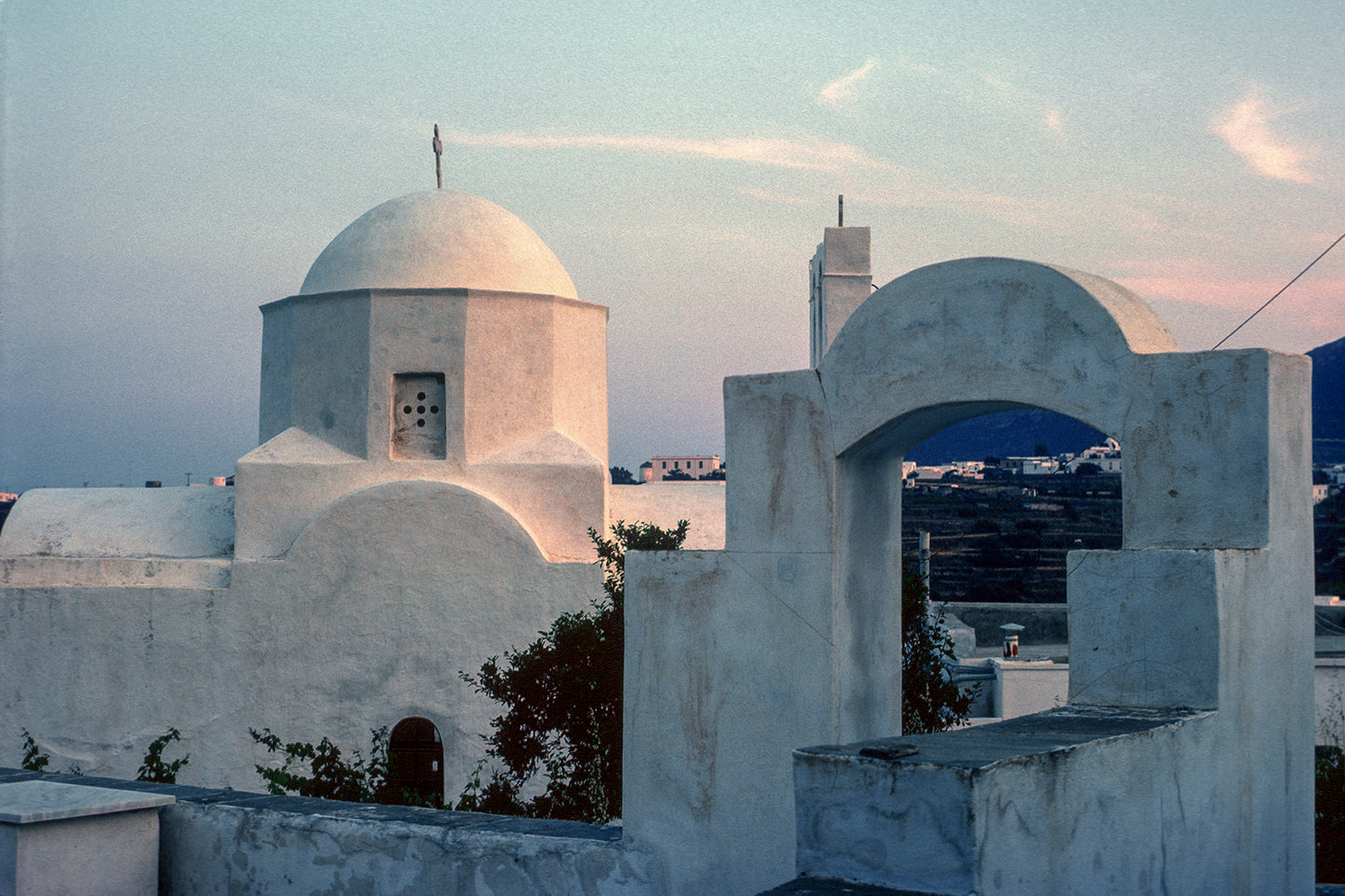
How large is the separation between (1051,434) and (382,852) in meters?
71.4

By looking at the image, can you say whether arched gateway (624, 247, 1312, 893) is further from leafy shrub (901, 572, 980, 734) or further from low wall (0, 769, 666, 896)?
leafy shrub (901, 572, 980, 734)

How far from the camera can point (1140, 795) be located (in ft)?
10.9

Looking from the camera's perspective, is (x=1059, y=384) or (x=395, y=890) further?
(x=395, y=890)

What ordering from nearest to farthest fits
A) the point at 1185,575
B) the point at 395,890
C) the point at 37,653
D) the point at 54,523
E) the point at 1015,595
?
the point at 1185,575, the point at 395,890, the point at 37,653, the point at 54,523, the point at 1015,595

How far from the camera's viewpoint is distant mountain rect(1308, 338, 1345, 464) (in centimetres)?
6456

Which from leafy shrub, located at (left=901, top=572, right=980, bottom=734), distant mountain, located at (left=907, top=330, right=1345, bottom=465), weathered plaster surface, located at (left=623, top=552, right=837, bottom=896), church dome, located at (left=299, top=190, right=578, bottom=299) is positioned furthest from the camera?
distant mountain, located at (left=907, top=330, right=1345, bottom=465)

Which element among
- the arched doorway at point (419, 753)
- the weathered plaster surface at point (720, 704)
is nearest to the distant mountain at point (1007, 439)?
the arched doorway at point (419, 753)

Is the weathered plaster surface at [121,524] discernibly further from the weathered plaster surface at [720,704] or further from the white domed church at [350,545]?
the weathered plaster surface at [720,704]

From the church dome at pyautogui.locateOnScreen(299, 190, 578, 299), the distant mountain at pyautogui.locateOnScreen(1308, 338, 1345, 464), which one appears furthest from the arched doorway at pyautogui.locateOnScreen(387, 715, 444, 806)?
the distant mountain at pyautogui.locateOnScreen(1308, 338, 1345, 464)

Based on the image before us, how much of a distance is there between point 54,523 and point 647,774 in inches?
384

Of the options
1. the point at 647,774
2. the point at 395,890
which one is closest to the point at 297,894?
the point at 395,890

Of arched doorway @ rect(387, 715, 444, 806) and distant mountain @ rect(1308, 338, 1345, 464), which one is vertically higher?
distant mountain @ rect(1308, 338, 1345, 464)

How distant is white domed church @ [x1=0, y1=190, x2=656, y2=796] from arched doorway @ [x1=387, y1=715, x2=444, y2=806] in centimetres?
7

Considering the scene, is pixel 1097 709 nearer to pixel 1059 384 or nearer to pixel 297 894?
pixel 1059 384
